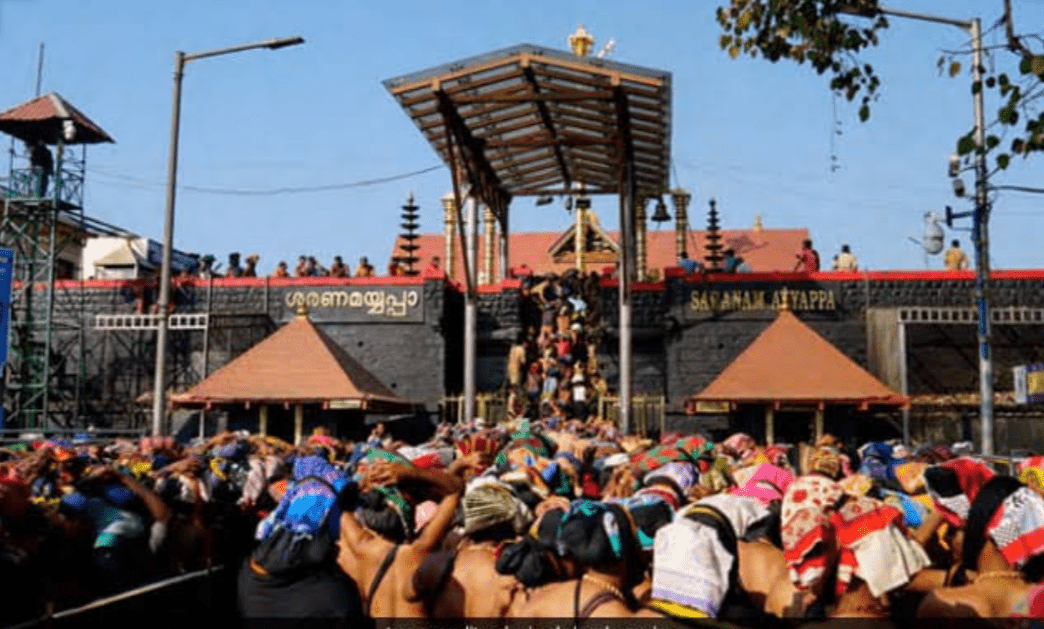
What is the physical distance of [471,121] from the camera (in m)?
24.3

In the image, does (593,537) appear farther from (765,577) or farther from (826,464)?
(826,464)

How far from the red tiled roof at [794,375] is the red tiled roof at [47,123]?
65.2ft

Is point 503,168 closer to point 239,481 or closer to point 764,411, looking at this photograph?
point 764,411

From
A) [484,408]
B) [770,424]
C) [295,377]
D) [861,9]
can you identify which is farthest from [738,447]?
[295,377]

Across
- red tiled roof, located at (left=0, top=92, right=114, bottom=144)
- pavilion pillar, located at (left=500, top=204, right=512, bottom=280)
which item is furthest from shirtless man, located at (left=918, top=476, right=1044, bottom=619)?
red tiled roof, located at (left=0, top=92, right=114, bottom=144)

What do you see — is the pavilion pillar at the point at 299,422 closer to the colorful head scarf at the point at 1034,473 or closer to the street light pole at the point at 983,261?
the street light pole at the point at 983,261

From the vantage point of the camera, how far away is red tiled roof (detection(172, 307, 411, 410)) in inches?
911

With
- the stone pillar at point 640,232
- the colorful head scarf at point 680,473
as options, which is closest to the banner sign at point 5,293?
the colorful head scarf at point 680,473

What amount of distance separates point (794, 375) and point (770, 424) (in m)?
1.28

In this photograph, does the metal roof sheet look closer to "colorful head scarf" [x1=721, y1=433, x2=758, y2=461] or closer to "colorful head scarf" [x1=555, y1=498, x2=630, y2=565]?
"colorful head scarf" [x1=721, y1=433, x2=758, y2=461]

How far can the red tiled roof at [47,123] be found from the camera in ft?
99.3

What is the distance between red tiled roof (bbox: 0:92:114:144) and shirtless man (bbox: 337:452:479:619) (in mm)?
28201

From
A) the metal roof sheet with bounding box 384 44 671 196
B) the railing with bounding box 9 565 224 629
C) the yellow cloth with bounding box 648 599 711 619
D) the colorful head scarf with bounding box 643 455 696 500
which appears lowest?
the railing with bounding box 9 565 224 629

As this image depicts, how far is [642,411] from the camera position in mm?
25078
